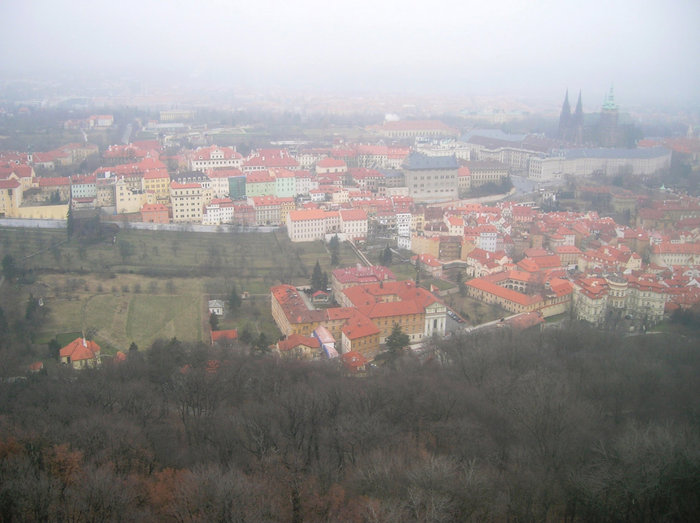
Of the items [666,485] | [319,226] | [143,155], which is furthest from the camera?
[143,155]

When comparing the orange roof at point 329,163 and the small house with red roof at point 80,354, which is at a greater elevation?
the orange roof at point 329,163

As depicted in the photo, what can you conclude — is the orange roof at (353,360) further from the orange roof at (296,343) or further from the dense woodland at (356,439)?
the orange roof at (296,343)

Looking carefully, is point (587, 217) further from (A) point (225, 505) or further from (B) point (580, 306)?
(A) point (225, 505)

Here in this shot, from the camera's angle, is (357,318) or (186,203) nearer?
(357,318)

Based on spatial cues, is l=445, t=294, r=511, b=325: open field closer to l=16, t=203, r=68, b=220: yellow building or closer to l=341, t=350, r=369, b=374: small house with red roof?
l=341, t=350, r=369, b=374: small house with red roof

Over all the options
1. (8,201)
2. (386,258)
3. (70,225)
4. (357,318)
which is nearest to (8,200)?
(8,201)

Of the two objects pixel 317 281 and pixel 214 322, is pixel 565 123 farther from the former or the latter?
pixel 214 322

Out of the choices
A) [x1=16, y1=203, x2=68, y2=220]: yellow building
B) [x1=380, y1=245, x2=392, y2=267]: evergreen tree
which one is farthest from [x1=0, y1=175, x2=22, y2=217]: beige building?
[x1=380, y1=245, x2=392, y2=267]: evergreen tree

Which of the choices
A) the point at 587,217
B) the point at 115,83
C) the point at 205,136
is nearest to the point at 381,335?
the point at 587,217

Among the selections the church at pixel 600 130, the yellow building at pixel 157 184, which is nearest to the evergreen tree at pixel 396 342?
the yellow building at pixel 157 184
